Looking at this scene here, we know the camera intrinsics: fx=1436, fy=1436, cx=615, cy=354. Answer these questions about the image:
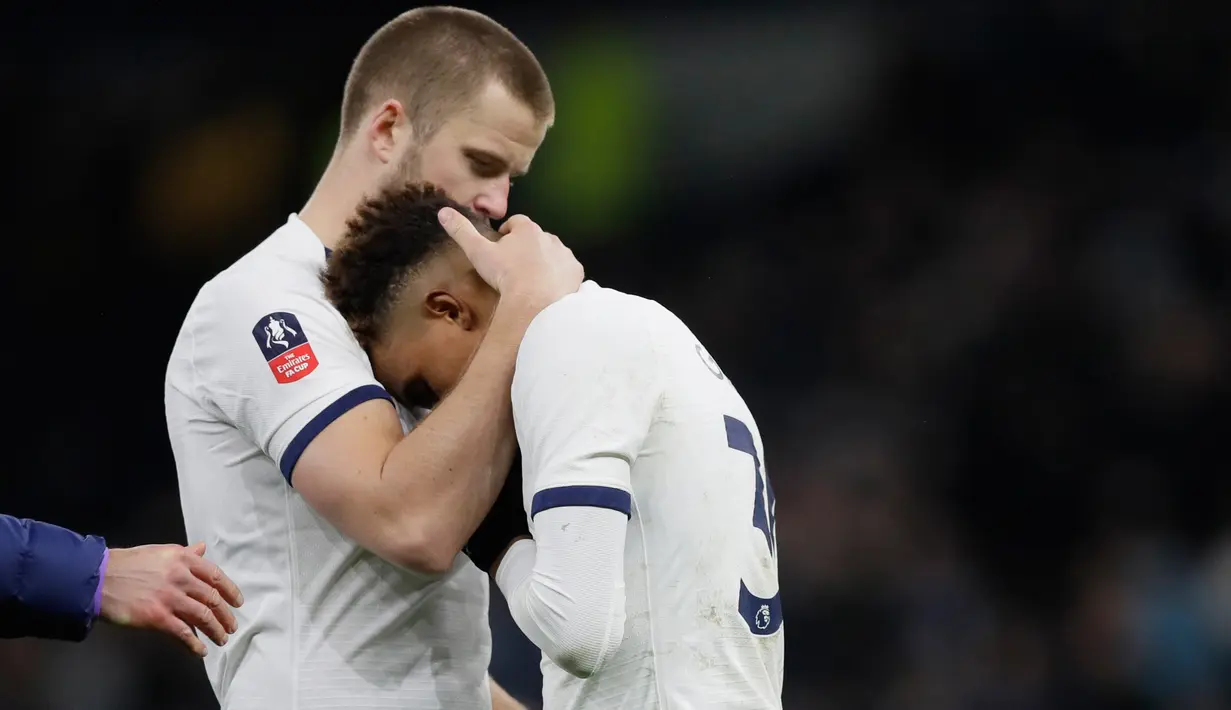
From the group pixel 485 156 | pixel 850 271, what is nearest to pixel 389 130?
pixel 485 156

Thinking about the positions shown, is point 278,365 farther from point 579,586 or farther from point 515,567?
point 579,586

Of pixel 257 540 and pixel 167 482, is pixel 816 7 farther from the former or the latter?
pixel 257 540

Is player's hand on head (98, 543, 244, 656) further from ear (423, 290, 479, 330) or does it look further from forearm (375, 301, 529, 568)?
ear (423, 290, 479, 330)

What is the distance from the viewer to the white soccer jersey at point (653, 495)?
6.98ft

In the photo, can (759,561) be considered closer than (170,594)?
Yes

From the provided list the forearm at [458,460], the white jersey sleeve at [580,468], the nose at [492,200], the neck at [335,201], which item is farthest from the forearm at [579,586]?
the nose at [492,200]

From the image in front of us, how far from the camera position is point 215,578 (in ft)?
8.06

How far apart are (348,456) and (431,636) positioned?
437 mm

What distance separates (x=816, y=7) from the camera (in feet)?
27.6

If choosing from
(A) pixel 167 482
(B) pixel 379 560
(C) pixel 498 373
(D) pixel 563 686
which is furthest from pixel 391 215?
(A) pixel 167 482

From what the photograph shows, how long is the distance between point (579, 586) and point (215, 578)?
74 cm

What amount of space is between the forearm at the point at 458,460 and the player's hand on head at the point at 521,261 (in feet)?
0.18

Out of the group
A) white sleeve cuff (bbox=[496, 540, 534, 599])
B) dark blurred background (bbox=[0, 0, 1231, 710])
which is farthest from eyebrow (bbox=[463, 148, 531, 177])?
dark blurred background (bbox=[0, 0, 1231, 710])

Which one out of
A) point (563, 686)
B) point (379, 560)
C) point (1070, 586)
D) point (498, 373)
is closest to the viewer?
point (563, 686)
